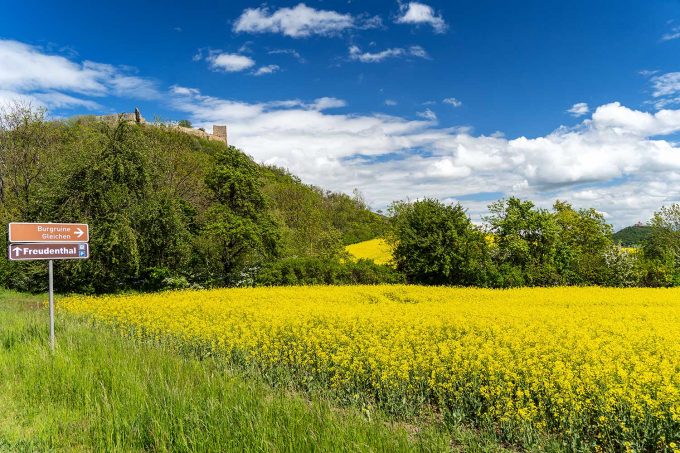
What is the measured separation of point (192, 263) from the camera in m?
24.0

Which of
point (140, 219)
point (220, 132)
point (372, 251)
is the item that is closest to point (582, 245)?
point (372, 251)

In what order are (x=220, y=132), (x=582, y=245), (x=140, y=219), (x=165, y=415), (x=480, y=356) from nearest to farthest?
(x=165, y=415), (x=480, y=356), (x=140, y=219), (x=582, y=245), (x=220, y=132)

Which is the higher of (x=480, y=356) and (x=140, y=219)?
(x=140, y=219)

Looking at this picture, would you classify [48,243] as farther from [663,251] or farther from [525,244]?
[663,251]

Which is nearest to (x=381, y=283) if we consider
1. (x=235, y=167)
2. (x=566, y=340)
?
(x=235, y=167)

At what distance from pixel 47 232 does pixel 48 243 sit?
0.81ft

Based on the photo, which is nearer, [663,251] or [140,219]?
[140,219]

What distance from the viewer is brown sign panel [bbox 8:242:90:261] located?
8.58 metres

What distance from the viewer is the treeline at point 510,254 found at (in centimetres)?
2242

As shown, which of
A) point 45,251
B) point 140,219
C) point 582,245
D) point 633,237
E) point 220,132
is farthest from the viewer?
point 220,132

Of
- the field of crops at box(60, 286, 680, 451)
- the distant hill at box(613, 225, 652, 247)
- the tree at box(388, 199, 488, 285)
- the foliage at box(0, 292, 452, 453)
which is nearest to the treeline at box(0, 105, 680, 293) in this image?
the tree at box(388, 199, 488, 285)

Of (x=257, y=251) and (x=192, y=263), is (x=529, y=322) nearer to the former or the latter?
(x=257, y=251)

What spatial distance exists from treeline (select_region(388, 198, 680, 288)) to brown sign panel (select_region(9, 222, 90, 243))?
1673 cm

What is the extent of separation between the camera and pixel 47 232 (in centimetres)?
904
